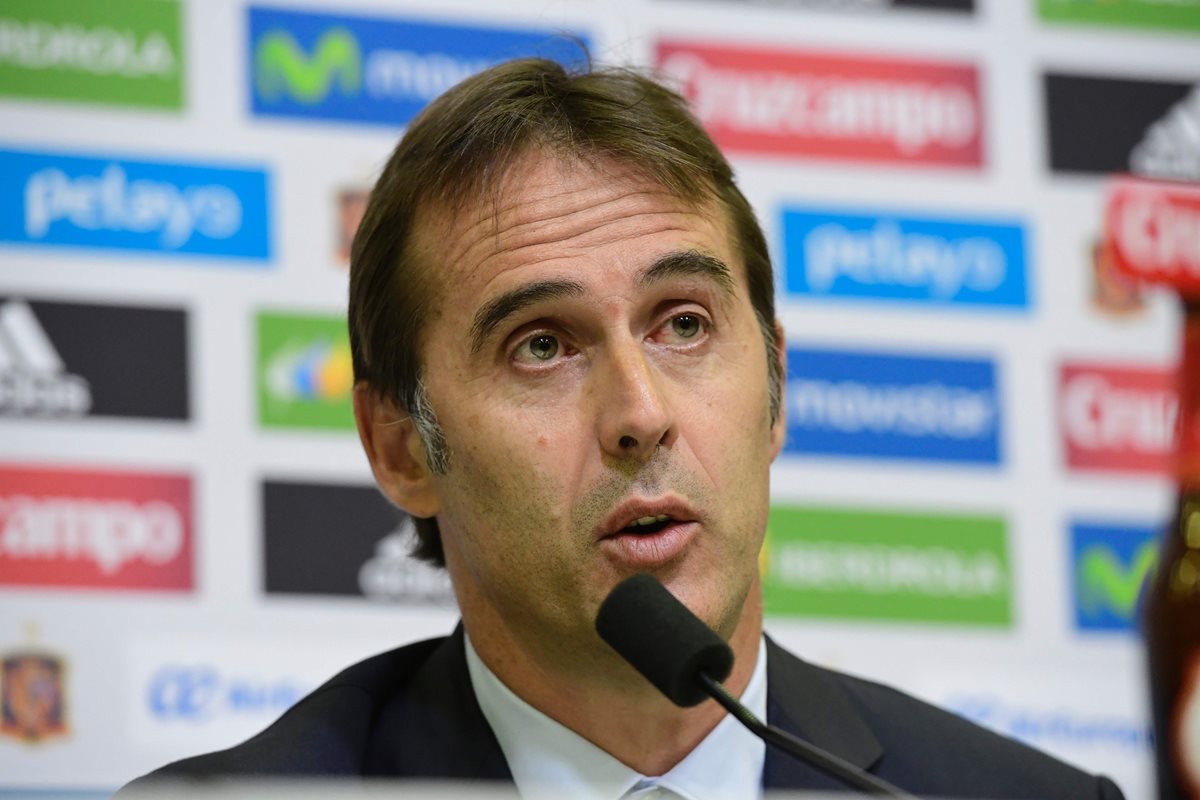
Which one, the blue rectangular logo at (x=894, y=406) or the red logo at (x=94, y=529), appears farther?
the blue rectangular logo at (x=894, y=406)

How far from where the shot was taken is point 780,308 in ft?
10.9

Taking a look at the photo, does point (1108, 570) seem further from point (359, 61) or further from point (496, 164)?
point (496, 164)

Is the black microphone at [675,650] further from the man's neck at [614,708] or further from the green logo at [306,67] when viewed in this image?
the green logo at [306,67]

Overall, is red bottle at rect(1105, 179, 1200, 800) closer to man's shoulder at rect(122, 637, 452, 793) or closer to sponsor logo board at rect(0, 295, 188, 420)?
man's shoulder at rect(122, 637, 452, 793)

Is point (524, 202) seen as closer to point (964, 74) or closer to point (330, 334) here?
point (330, 334)

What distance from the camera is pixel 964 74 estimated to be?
140 inches

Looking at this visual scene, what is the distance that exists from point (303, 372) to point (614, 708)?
138cm

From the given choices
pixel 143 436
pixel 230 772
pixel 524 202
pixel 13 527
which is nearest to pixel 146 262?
pixel 143 436

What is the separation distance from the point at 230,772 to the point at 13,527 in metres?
1.35

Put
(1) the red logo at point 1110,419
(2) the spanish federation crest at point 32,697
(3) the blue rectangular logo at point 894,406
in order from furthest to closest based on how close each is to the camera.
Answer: (1) the red logo at point 1110,419 < (3) the blue rectangular logo at point 894,406 < (2) the spanish federation crest at point 32,697

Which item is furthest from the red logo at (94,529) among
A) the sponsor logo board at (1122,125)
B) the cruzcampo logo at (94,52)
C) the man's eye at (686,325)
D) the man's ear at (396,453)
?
the sponsor logo board at (1122,125)

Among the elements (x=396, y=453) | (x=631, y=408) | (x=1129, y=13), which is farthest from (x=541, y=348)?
(x=1129, y=13)

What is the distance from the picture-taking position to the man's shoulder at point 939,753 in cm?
195

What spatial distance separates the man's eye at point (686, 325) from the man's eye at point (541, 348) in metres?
0.12
